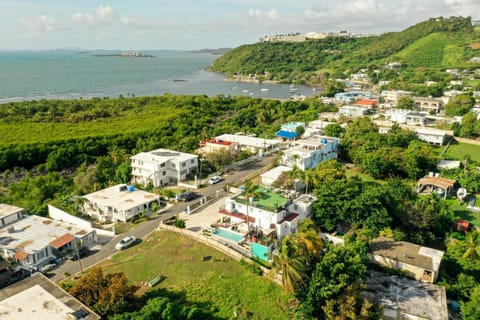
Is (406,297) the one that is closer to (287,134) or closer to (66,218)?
(66,218)

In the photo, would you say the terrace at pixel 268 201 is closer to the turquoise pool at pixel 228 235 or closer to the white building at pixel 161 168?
the turquoise pool at pixel 228 235

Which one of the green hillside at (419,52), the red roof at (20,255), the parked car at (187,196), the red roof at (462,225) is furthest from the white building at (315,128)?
the green hillside at (419,52)

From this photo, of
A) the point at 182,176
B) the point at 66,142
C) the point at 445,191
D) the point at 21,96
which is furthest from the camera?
the point at 21,96

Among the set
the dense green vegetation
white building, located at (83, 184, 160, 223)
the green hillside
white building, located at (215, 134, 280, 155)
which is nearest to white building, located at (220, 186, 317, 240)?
white building, located at (83, 184, 160, 223)

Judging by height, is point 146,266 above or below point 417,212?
below

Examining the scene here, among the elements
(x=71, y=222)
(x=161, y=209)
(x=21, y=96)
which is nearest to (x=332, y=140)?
(x=161, y=209)

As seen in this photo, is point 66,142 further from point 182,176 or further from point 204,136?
point 182,176
